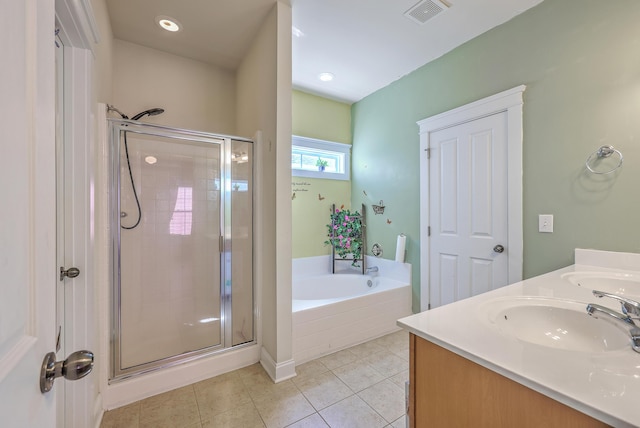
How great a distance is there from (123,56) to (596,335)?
11.4ft

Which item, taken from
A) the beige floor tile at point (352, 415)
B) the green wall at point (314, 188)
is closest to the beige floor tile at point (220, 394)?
the beige floor tile at point (352, 415)

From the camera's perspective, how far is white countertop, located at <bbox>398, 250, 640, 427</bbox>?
0.52 meters

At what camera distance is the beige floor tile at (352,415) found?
1.51 meters

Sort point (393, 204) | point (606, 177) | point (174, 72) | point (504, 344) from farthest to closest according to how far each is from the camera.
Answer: point (393, 204) < point (174, 72) < point (606, 177) < point (504, 344)

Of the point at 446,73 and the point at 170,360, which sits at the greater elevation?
the point at 446,73

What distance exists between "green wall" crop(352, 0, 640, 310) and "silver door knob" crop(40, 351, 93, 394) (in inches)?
95.4

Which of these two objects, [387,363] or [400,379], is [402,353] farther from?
[400,379]

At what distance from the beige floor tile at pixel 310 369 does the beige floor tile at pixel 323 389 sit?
0.14 feet

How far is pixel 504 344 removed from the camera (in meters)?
0.74

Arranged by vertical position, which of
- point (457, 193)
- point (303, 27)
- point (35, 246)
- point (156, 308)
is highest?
point (303, 27)

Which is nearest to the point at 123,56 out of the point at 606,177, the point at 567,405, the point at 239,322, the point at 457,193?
the point at 239,322

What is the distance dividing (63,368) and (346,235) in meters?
2.88

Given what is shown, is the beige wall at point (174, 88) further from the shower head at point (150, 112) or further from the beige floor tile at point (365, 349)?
the beige floor tile at point (365, 349)

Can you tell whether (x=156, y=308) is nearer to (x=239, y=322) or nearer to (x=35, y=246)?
(x=239, y=322)
